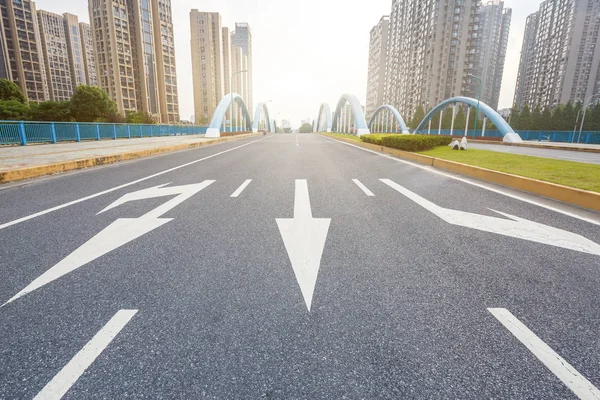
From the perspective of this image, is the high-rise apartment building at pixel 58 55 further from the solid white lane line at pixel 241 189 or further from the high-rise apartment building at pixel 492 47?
the solid white lane line at pixel 241 189

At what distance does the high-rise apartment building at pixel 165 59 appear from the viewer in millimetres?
116688

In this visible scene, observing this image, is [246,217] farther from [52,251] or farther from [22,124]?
[22,124]

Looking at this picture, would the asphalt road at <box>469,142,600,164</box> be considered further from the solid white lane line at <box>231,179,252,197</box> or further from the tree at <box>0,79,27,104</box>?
the tree at <box>0,79,27,104</box>

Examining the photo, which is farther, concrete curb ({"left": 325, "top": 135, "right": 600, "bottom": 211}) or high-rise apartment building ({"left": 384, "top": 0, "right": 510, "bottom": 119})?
high-rise apartment building ({"left": 384, "top": 0, "right": 510, "bottom": 119})

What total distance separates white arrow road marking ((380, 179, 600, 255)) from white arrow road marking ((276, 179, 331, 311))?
1952mm

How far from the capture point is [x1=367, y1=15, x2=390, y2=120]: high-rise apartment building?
145875mm

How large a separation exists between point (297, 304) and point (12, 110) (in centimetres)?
6248

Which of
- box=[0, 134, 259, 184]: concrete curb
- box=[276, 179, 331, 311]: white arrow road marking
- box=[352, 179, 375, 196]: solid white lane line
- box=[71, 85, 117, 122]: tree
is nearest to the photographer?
box=[276, 179, 331, 311]: white arrow road marking

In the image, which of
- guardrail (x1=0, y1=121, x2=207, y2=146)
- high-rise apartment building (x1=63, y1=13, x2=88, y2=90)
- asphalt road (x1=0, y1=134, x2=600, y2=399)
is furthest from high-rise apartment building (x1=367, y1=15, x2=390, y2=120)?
asphalt road (x1=0, y1=134, x2=600, y2=399)

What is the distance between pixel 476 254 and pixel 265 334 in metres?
2.45

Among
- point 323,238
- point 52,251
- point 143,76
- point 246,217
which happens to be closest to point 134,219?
point 52,251

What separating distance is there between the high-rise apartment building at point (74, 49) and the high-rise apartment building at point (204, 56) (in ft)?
215

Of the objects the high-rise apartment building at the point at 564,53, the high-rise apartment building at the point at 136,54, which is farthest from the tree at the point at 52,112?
the high-rise apartment building at the point at 564,53

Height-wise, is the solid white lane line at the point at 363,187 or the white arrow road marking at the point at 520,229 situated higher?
the solid white lane line at the point at 363,187
